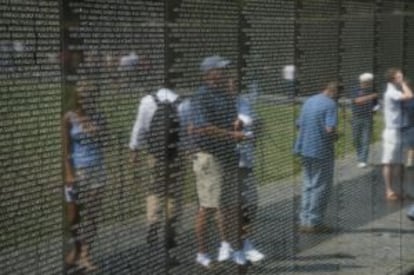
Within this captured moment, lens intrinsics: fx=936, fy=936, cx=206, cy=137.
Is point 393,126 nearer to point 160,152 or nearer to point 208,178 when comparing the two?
point 208,178

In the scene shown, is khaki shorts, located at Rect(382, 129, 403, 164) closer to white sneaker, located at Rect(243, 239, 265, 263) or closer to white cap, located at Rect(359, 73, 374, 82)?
white cap, located at Rect(359, 73, 374, 82)

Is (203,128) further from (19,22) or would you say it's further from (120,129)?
(19,22)

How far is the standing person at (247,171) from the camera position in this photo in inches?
232

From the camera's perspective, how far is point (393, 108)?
822 cm

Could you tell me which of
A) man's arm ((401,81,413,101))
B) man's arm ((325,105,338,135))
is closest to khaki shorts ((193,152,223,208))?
man's arm ((325,105,338,135))

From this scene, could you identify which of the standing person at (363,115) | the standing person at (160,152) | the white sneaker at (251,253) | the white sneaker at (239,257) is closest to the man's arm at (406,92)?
the standing person at (363,115)

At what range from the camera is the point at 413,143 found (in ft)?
28.8

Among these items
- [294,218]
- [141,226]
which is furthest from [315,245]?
[141,226]

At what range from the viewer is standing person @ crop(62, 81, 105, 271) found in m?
4.39

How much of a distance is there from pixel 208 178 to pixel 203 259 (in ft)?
1.57

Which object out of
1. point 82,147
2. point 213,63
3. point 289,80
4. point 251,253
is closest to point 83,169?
point 82,147

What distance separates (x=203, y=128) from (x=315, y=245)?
174cm

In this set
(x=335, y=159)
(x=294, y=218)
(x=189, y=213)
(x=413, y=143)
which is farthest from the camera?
(x=413, y=143)

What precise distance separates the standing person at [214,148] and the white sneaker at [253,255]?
0.35 ft
